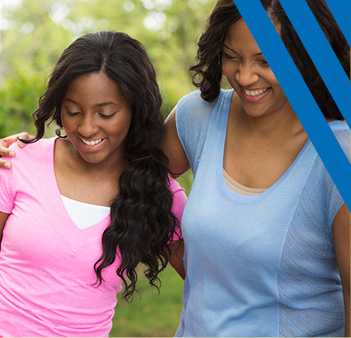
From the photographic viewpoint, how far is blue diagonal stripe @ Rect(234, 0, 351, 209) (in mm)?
1322

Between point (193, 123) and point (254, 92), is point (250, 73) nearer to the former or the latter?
point (254, 92)

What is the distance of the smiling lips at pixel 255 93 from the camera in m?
1.89

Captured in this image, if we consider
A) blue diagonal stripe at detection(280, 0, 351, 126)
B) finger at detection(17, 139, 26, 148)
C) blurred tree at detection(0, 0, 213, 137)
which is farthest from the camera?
blurred tree at detection(0, 0, 213, 137)

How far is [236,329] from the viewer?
196cm

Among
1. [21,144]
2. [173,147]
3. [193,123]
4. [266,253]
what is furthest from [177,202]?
[21,144]

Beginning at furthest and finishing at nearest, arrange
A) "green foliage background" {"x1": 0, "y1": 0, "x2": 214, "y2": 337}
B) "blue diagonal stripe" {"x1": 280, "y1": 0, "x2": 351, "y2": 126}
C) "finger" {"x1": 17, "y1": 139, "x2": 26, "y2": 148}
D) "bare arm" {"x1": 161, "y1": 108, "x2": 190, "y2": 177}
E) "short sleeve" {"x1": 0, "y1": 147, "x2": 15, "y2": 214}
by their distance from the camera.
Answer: "green foliage background" {"x1": 0, "y1": 0, "x2": 214, "y2": 337} → "bare arm" {"x1": 161, "y1": 108, "x2": 190, "y2": 177} → "finger" {"x1": 17, "y1": 139, "x2": 26, "y2": 148} → "short sleeve" {"x1": 0, "y1": 147, "x2": 15, "y2": 214} → "blue diagonal stripe" {"x1": 280, "y1": 0, "x2": 351, "y2": 126}

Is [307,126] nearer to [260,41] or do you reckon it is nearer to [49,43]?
[260,41]

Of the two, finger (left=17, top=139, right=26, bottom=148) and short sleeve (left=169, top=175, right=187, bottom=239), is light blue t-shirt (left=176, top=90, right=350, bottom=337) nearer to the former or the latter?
short sleeve (left=169, top=175, right=187, bottom=239)

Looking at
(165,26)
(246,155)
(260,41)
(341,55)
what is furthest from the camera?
(165,26)

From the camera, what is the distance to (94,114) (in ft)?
6.77

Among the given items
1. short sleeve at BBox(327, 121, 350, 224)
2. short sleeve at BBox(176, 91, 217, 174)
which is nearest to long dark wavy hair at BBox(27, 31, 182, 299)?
short sleeve at BBox(176, 91, 217, 174)

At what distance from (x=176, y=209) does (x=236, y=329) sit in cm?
69

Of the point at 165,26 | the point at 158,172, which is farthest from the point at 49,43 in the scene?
the point at 158,172

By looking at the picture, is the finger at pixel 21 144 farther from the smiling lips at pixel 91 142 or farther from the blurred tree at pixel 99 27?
the blurred tree at pixel 99 27
